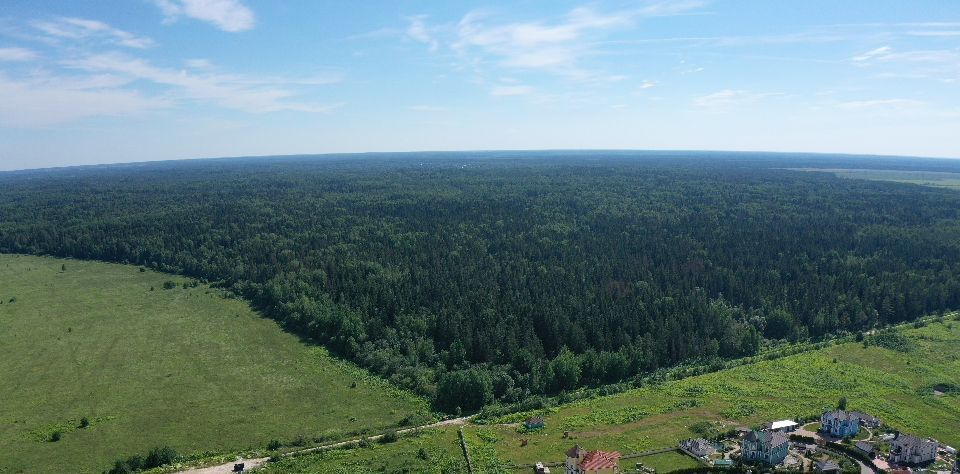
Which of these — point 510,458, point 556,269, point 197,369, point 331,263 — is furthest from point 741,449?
point 331,263

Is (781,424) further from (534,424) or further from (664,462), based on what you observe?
(534,424)

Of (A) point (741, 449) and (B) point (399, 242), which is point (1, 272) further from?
(A) point (741, 449)

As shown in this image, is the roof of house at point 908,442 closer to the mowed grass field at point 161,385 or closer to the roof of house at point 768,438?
the roof of house at point 768,438

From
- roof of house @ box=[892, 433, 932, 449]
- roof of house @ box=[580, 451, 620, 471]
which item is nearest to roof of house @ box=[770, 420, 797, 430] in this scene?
roof of house @ box=[892, 433, 932, 449]

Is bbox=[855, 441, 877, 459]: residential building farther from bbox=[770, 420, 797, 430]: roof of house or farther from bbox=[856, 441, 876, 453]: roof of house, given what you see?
bbox=[770, 420, 797, 430]: roof of house

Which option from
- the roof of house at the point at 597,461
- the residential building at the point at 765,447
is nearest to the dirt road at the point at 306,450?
the roof of house at the point at 597,461

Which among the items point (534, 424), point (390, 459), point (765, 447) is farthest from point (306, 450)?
point (765, 447)
